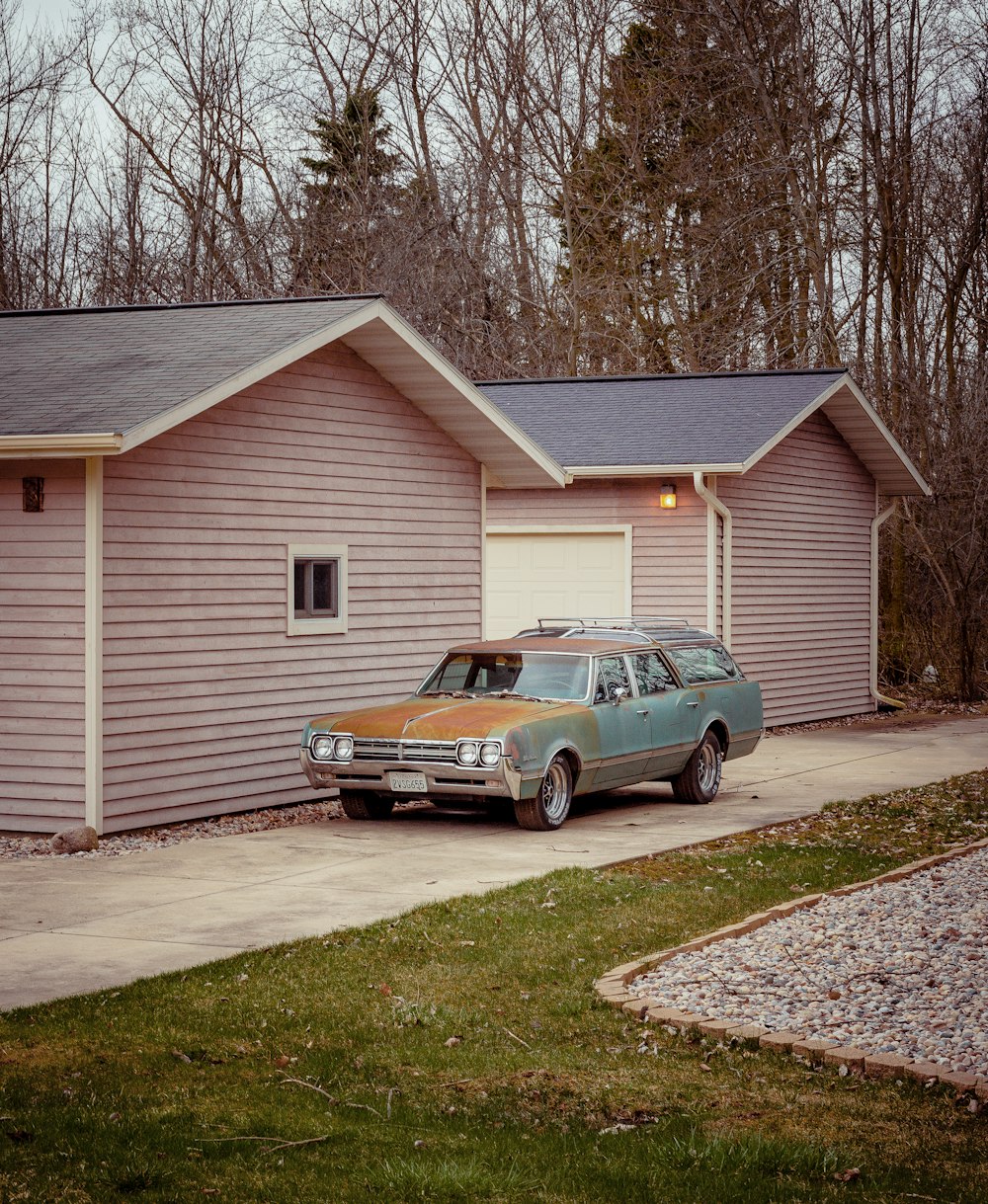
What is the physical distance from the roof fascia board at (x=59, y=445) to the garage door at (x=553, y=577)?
33.4 ft

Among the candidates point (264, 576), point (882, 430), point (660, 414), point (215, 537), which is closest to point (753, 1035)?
point (215, 537)

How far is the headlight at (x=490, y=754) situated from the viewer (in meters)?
12.0

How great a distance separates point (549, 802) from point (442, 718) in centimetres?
107

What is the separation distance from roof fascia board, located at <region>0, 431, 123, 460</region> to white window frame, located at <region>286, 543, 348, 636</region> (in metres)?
3.02

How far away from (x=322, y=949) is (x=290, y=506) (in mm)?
6790

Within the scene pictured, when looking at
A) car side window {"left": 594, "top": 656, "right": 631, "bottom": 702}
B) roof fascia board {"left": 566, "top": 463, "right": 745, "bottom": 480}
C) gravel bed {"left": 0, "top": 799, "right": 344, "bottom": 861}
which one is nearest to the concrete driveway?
gravel bed {"left": 0, "top": 799, "right": 344, "bottom": 861}

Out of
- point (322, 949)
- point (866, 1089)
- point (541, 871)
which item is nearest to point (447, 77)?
point (541, 871)

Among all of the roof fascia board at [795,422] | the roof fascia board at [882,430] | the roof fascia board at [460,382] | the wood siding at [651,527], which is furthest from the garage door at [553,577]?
the roof fascia board at [460,382]

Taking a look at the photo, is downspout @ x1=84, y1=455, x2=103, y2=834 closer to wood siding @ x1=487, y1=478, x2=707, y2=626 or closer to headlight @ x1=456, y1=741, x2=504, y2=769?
headlight @ x1=456, y1=741, x2=504, y2=769

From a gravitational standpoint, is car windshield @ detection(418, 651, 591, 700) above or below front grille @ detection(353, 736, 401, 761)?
above

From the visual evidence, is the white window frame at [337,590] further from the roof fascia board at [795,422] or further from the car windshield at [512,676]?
the roof fascia board at [795,422]

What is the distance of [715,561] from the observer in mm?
20172

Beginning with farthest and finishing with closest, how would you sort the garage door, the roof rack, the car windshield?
the garage door, the roof rack, the car windshield

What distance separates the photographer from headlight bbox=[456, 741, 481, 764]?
39.4 feet
